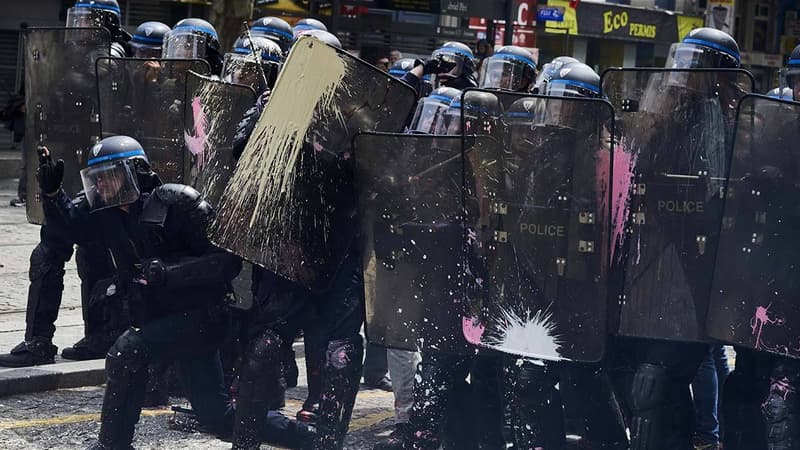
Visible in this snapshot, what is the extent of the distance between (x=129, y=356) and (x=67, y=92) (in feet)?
8.93

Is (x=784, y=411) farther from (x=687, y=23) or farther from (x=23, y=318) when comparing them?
(x=687, y=23)

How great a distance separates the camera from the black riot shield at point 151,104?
22.5 feet

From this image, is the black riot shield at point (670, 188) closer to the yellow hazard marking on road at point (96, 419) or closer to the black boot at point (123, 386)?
the black boot at point (123, 386)

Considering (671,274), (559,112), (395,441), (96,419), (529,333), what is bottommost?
(96,419)

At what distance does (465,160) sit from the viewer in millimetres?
5133

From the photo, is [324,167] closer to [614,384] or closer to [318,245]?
[318,245]

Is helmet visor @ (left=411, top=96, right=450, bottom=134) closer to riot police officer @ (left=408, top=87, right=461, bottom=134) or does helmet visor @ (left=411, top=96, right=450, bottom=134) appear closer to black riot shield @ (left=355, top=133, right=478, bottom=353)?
riot police officer @ (left=408, top=87, right=461, bottom=134)

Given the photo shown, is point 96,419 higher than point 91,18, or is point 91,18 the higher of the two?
point 91,18

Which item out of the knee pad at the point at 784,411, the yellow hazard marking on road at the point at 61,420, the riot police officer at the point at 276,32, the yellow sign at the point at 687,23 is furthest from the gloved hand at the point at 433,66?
the yellow sign at the point at 687,23

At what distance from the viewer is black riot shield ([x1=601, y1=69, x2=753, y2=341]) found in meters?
4.89

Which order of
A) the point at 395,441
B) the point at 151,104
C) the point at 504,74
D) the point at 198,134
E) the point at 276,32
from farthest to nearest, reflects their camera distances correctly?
the point at 276,32
the point at 151,104
the point at 198,134
the point at 504,74
the point at 395,441

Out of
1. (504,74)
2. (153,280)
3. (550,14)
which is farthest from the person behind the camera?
(550,14)

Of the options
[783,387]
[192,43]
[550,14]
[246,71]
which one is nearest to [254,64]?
[246,71]

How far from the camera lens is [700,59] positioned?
5.42 metres
